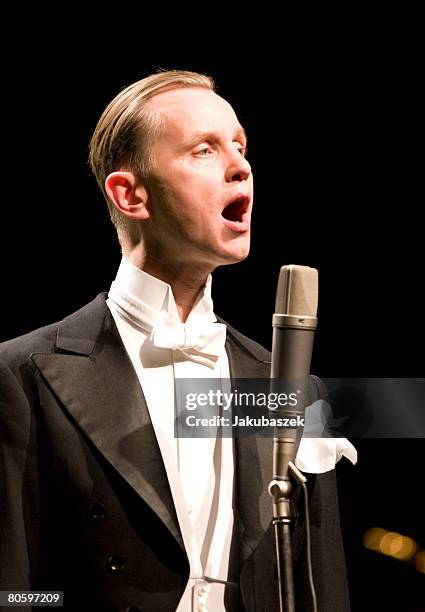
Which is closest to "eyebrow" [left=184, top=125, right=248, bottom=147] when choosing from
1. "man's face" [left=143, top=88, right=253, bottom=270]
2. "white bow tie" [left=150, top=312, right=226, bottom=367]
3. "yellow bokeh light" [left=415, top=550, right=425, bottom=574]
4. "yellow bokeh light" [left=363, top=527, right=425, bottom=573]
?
"man's face" [left=143, top=88, right=253, bottom=270]

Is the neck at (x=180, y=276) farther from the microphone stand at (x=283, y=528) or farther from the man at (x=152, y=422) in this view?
the microphone stand at (x=283, y=528)

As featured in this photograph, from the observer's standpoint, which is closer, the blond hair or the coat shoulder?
the coat shoulder

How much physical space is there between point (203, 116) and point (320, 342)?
1054mm

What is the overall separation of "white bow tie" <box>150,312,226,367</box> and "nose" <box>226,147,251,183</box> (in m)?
0.30

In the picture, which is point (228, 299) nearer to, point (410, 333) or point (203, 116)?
point (410, 333)

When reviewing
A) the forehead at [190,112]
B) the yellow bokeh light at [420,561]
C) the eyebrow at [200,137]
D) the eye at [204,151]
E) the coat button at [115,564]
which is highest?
the forehead at [190,112]

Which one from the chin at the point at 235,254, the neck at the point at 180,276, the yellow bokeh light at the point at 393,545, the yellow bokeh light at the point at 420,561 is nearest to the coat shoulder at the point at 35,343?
the neck at the point at 180,276

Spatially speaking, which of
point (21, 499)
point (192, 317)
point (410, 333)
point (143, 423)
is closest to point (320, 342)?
point (410, 333)

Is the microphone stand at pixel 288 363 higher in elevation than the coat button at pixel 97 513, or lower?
higher

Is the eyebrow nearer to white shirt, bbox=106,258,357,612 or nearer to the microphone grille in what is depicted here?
white shirt, bbox=106,258,357,612

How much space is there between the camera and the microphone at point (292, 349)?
152 centimetres

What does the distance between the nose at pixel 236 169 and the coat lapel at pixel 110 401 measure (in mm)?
382

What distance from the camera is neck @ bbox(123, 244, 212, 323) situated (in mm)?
1998

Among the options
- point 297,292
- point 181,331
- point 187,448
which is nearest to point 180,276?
point 181,331
